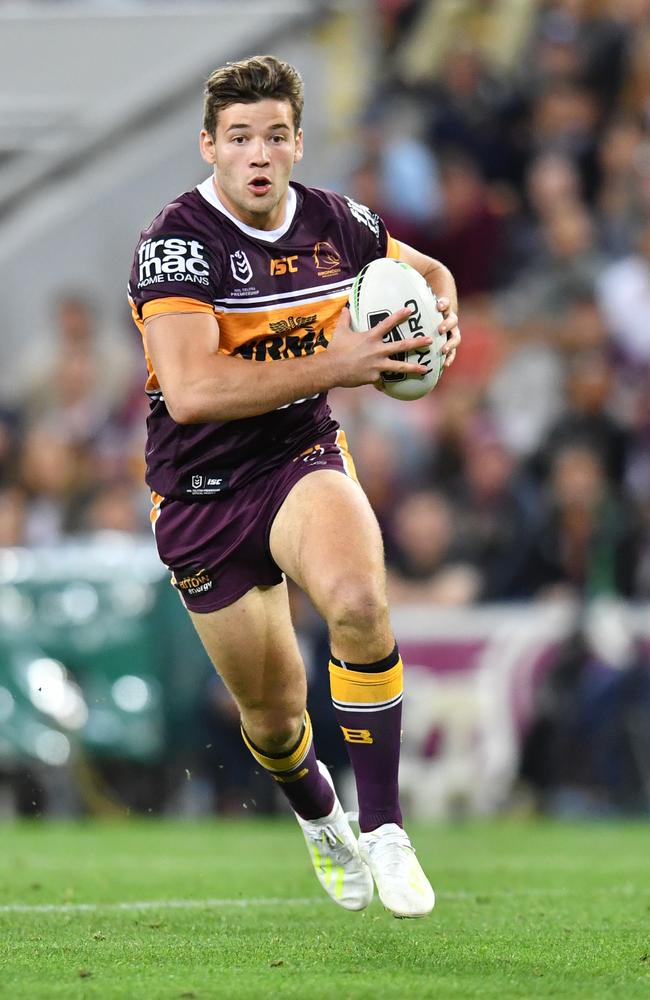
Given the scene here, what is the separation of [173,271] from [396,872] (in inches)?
77.1

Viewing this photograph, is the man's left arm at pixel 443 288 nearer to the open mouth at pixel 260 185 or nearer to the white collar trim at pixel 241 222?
the white collar trim at pixel 241 222

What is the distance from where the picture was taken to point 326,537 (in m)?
5.45

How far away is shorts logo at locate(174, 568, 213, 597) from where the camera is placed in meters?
5.96

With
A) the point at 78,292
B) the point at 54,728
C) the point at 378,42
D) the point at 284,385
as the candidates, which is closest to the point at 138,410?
the point at 78,292

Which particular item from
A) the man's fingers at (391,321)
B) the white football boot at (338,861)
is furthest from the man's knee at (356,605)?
the white football boot at (338,861)

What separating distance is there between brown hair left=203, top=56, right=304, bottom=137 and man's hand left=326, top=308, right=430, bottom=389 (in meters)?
0.84

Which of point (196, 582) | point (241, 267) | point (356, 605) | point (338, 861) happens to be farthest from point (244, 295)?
point (338, 861)

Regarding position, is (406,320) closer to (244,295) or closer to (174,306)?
(244,295)

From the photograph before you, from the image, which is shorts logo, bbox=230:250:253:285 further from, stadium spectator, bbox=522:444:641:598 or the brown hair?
stadium spectator, bbox=522:444:641:598

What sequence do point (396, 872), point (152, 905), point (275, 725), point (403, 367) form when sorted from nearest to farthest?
point (396, 872) < point (403, 367) < point (275, 725) < point (152, 905)

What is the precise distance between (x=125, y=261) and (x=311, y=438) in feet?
31.1

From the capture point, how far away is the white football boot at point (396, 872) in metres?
5.24

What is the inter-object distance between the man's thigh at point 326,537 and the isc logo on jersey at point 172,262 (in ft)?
2.50

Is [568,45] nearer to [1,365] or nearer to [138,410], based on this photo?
[138,410]
